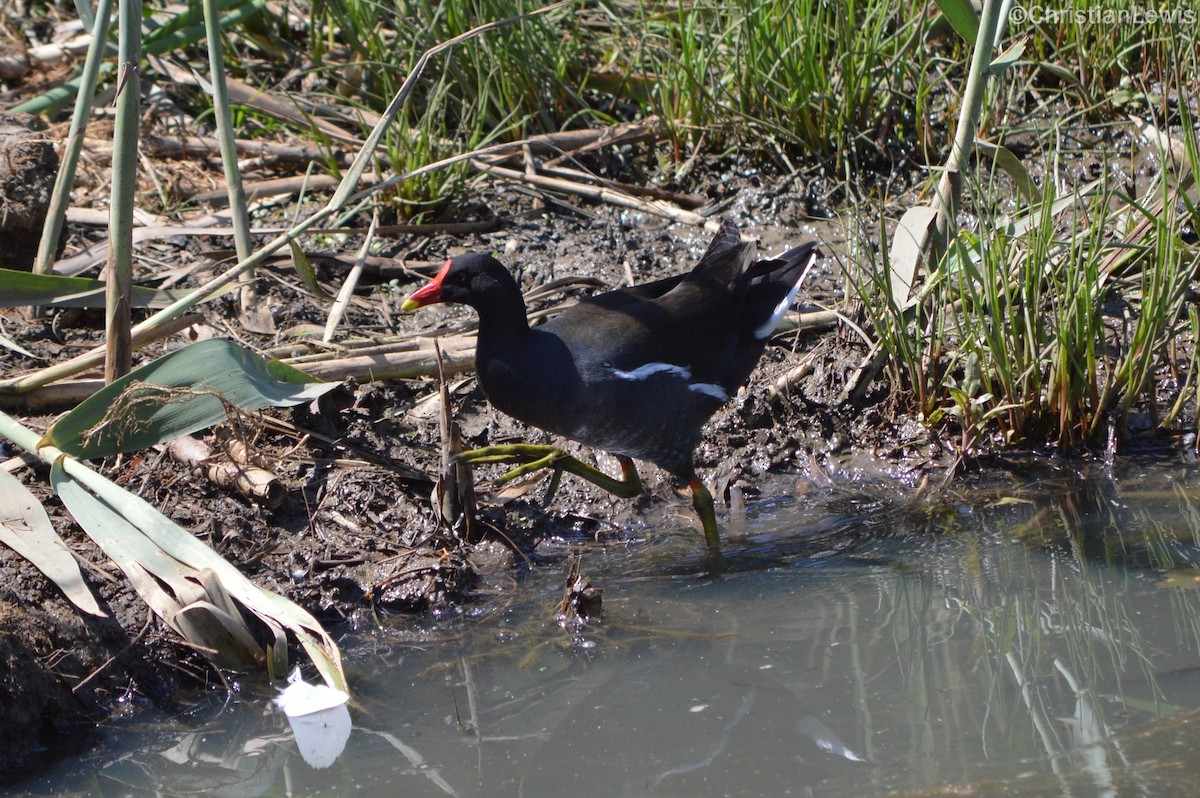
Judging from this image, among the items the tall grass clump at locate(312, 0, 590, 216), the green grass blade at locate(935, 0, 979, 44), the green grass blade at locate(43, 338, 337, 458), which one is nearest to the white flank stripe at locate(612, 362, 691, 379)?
the green grass blade at locate(43, 338, 337, 458)

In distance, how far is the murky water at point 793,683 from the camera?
219 centimetres

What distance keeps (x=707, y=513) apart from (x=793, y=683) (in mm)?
847

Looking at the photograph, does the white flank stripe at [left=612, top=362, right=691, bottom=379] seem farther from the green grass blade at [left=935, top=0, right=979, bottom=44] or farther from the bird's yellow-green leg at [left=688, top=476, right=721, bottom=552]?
the green grass blade at [left=935, top=0, right=979, bottom=44]

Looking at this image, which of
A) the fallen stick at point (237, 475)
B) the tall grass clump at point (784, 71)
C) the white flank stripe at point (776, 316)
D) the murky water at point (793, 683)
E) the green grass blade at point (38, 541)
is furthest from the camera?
the tall grass clump at point (784, 71)

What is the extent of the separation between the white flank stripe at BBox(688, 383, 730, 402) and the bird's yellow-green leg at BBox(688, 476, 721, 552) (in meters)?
0.26

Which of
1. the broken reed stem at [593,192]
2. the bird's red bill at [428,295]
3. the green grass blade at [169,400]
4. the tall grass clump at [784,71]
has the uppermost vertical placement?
the tall grass clump at [784,71]

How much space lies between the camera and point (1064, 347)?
3359 mm

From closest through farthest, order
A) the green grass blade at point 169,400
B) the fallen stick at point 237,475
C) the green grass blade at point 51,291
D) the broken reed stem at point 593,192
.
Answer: the green grass blade at point 169,400
the green grass blade at point 51,291
the fallen stick at point 237,475
the broken reed stem at point 593,192

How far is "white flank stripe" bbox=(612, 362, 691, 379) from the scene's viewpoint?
325 cm

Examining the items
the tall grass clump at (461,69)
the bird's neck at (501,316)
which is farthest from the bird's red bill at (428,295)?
the tall grass clump at (461,69)

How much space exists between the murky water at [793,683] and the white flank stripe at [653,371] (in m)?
0.46

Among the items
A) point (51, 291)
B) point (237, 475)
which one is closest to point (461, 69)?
point (51, 291)

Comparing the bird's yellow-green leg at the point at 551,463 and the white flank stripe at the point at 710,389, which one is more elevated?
the white flank stripe at the point at 710,389

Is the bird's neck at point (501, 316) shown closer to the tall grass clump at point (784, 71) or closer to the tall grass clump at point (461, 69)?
the tall grass clump at point (461, 69)
